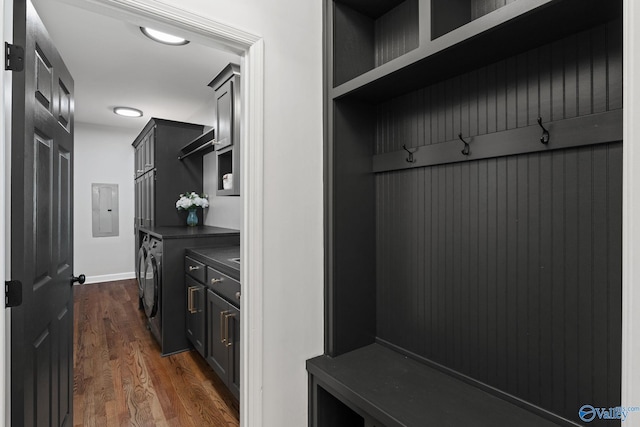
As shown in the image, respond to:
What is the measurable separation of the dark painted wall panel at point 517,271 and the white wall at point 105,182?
5.73 metres

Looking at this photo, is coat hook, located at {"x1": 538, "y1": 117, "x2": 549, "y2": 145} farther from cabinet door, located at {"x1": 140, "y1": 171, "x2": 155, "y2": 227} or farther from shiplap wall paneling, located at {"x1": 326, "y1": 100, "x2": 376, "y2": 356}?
cabinet door, located at {"x1": 140, "y1": 171, "x2": 155, "y2": 227}

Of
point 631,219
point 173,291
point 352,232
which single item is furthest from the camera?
point 173,291

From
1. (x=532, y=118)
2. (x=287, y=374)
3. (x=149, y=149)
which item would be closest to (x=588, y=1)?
(x=532, y=118)

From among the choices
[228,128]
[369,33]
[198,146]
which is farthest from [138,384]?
[369,33]

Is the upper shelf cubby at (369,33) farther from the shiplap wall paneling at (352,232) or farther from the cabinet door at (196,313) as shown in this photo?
the cabinet door at (196,313)

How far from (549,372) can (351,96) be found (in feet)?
4.33

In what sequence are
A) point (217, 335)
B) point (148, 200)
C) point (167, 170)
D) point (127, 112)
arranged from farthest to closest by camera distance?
point (127, 112)
point (148, 200)
point (167, 170)
point (217, 335)

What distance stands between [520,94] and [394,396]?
1.18 metres

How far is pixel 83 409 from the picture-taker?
84.3 inches

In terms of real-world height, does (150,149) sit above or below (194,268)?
above

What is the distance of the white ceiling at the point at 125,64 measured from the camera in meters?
2.43

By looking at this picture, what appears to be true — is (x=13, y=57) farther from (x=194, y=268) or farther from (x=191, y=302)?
(x=191, y=302)

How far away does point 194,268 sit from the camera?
9.09ft

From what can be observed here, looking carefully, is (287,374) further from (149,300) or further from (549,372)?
(149,300)
